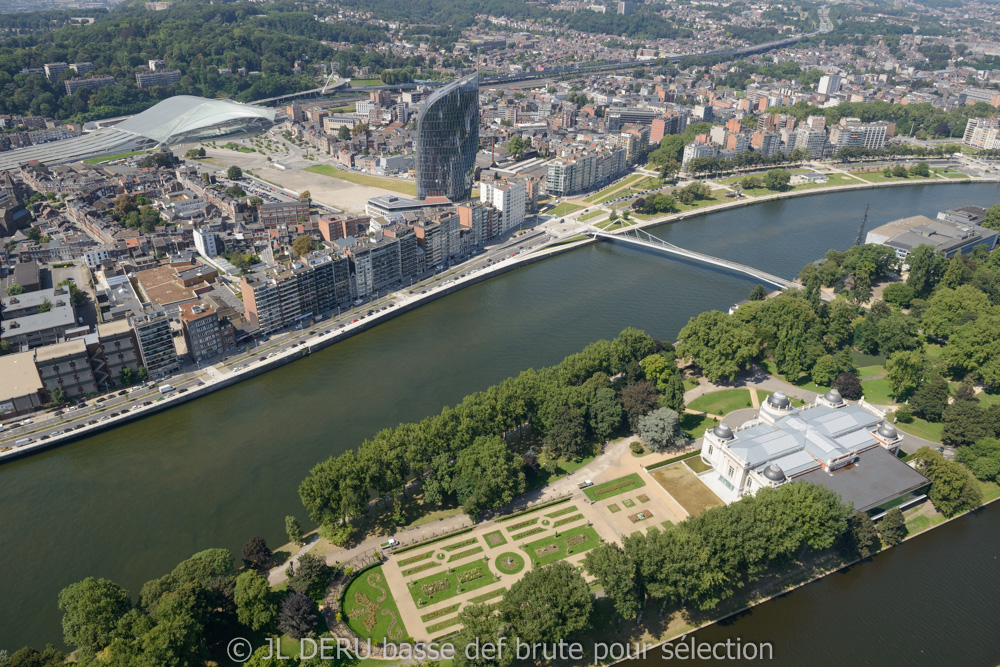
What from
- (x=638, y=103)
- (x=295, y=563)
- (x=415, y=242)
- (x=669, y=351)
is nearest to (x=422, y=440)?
(x=295, y=563)

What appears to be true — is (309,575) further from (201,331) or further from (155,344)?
(201,331)

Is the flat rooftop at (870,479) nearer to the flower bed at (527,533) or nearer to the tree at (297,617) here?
the flower bed at (527,533)

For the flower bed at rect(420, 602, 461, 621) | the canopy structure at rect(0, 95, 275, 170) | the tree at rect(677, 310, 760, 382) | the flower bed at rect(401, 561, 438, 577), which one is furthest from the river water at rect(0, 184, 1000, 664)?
the canopy structure at rect(0, 95, 275, 170)

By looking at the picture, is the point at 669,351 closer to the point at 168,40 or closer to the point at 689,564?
the point at 689,564

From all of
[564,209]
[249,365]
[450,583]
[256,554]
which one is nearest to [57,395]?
[249,365]

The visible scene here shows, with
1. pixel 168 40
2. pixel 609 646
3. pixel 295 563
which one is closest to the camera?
pixel 609 646
